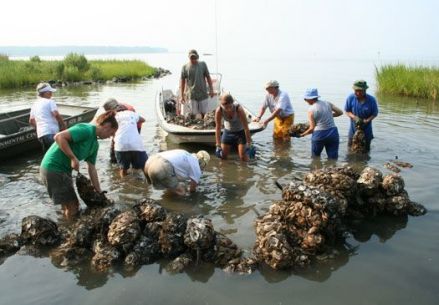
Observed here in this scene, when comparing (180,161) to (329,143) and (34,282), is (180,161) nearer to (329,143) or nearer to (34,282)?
(34,282)

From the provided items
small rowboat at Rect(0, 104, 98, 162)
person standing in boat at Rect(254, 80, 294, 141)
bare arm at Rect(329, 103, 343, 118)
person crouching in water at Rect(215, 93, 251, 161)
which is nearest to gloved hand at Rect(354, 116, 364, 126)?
bare arm at Rect(329, 103, 343, 118)

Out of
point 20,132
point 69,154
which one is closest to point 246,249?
point 69,154

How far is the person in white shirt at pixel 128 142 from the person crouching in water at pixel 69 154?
1.49m

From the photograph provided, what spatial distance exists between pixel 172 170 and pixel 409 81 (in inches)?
695

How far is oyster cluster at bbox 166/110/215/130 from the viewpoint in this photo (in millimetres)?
10762

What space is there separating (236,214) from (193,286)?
2100 millimetres

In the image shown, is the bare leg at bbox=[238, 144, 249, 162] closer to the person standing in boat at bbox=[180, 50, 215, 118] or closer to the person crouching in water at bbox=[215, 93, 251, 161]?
the person crouching in water at bbox=[215, 93, 251, 161]

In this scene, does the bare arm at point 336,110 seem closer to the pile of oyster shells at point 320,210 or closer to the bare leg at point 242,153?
the bare leg at point 242,153

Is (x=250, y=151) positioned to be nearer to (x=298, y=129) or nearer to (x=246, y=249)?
(x=298, y=129)

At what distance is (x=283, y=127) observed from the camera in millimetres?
10977

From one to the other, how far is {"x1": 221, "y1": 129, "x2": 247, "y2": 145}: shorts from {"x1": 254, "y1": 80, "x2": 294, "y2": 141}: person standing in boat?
4.09 feet

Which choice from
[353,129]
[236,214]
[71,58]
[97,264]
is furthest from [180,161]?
[71,58]

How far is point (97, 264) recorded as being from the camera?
4.87m

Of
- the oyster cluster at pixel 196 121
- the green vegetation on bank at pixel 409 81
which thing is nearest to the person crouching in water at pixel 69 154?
the oyster cluster at pixel 196 121
